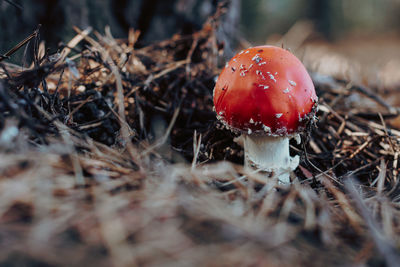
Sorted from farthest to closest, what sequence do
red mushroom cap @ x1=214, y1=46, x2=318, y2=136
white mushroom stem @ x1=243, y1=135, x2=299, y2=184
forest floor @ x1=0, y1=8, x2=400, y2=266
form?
1. white mushroom stem @ x1=243, y1=135, x2=299, y2=184
2. red mushroom cap @ x1=214, y1=46, x2=318, y2=136
3. forest floor @ x1=0, y1=8, x2=400, y2=266

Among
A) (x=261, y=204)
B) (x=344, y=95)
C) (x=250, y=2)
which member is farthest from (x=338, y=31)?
(x=261, y=204)

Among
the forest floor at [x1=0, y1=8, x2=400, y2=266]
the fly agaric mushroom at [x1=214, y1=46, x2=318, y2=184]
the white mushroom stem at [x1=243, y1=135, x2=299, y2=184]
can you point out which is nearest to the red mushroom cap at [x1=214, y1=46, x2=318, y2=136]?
the fly agaric mushroom at [x1=214, y1=46, x2=318, y2=184]

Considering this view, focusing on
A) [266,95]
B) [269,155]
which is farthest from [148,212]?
[269,155]

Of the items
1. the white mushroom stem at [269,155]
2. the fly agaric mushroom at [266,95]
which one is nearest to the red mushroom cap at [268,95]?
the fly agaric mushroom at [266,95]

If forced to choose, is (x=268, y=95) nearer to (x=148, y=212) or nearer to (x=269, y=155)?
(x=269, y=155)

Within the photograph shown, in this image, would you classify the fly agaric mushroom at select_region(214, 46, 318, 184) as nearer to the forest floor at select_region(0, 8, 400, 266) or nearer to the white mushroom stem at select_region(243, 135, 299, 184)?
the white mushroom stem at select_region(243, 135, 299, 184)

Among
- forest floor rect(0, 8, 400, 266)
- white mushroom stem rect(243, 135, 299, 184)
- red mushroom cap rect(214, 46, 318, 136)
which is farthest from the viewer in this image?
white mushroom stem rect(243, 135, 299, 184)

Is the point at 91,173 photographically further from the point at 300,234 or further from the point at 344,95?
the point at 344,95
